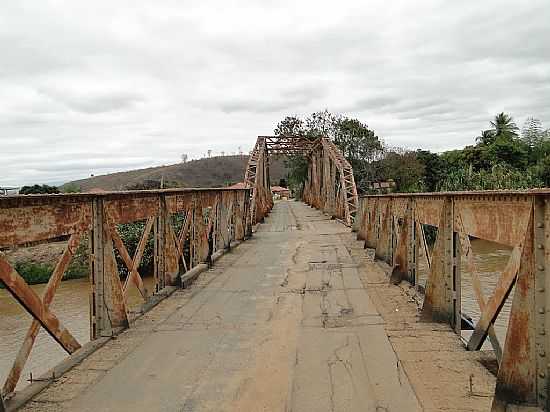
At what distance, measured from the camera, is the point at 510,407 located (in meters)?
2.57

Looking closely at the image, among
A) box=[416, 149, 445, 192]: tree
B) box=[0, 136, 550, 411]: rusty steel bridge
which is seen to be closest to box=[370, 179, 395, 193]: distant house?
box=[416, 149, 445, 192]: tree

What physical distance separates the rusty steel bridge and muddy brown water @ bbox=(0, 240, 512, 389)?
121 cm

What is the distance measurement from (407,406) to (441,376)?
0.53 meters

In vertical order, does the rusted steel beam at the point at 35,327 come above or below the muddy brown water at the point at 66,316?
above

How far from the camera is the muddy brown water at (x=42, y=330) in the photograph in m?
7.37

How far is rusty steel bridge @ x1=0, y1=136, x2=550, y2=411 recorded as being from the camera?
2646 millimetres

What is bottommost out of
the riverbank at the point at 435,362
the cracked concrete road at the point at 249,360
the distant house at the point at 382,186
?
the cracked concrete road at the point at 249,360

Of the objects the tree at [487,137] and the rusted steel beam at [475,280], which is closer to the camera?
the rusted steel beam at [475,280]

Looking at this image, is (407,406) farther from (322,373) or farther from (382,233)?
(382,233)

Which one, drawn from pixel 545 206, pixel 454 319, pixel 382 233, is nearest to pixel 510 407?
pixel 545 206

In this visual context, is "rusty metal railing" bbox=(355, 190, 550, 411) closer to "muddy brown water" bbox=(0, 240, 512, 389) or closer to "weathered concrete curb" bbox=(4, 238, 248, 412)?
"muddy brown water" bbox=(0, 240, 512, 389)

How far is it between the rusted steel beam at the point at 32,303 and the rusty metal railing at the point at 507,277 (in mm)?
2618

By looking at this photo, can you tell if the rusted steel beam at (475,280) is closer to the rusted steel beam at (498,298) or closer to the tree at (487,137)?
the rusted steel beam at (498,298)

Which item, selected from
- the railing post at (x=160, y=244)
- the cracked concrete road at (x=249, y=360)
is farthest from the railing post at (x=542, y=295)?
the railing post at (x=160, y=244)
